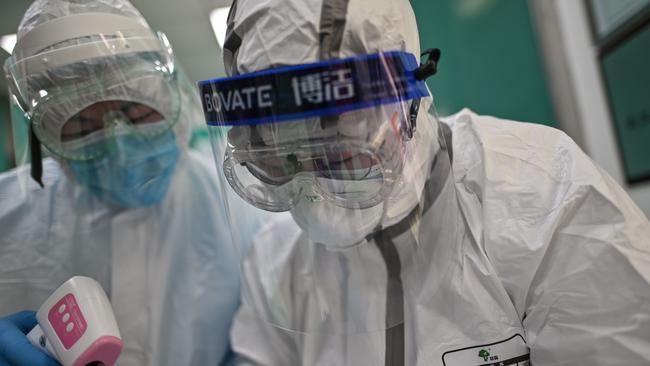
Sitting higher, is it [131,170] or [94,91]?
[94,91]

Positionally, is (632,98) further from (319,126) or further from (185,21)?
(185,21)

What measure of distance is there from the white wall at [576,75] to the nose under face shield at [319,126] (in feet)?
4.45

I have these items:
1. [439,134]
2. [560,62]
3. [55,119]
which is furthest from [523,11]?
[55,119]

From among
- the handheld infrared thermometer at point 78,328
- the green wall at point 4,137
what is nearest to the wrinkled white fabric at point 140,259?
the green wall at point 4,137

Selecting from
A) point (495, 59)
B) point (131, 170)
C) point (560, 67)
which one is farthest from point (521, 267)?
point (560, 67)

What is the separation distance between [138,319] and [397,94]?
2.62ft

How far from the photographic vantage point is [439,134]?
0.83m

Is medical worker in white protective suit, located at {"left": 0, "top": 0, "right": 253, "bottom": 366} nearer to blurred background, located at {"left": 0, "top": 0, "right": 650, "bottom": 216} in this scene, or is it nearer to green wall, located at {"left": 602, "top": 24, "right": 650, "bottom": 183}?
blurred background, located at {"left": 0, "top": 0, "right": 650, "bottom": 216}

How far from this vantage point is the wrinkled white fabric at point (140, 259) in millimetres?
997

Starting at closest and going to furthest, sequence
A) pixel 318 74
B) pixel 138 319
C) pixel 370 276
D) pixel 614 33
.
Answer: pixel 318 74, pixel 370 276, pixel 138 319, pixel 614 33

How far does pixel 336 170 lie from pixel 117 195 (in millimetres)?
622

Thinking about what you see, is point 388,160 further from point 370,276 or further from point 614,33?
point 614,33

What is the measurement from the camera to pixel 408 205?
782 mm

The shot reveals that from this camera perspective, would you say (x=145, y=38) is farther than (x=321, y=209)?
Yes
